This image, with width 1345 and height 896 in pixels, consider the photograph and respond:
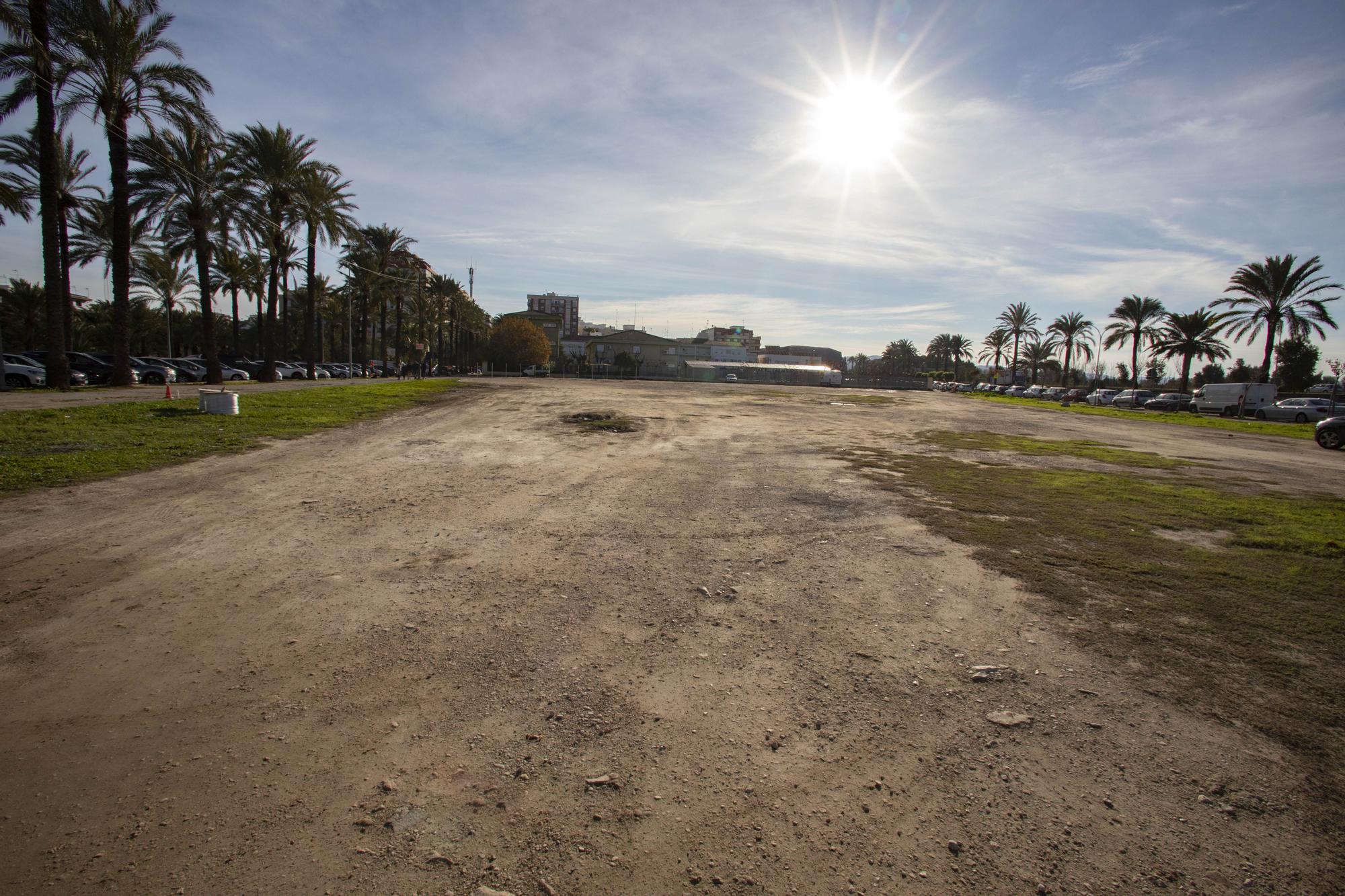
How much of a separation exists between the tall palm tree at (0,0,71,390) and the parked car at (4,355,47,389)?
408 centimetres

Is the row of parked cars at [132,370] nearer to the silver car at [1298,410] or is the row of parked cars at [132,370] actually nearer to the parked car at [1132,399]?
the silver car at [1298,410]

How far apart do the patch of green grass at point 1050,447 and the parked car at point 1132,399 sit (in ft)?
139

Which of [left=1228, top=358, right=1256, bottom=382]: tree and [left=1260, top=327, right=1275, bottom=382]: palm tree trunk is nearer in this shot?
[left=1260, top=327, right=1275, bottom=382]: palm tree trunk

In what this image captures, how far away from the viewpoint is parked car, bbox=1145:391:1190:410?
1905 inches

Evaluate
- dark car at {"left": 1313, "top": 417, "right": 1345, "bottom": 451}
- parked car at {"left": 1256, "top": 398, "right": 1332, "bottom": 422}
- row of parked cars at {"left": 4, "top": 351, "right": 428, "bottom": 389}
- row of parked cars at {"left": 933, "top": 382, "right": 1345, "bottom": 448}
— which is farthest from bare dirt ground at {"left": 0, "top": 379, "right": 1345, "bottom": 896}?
parked car at {"left": 1256, "top": 398, "right": 1332, "bottom": 422}

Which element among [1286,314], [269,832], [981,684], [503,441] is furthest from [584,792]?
[1286,314]

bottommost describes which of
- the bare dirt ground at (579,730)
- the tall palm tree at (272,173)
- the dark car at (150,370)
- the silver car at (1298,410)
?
the bare dirt ground at (579,730)

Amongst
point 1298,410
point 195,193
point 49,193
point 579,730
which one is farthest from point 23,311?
point 1298,410

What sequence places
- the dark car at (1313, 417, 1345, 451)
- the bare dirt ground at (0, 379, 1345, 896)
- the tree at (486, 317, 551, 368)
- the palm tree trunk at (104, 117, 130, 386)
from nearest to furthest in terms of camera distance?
the bare dirt ground at (0, 379, 1345, 896), the dark car at (1313, 417, 1345, 451), the palm tree trunk at (104, 117, 130, 386), the tree at (486, 317, 551, 368)

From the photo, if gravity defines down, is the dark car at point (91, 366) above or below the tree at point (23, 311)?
below

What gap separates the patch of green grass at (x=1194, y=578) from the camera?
12.3ft

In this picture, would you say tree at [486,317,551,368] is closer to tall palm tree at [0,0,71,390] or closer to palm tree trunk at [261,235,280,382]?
palm tree trunk at [261,235,280,382]

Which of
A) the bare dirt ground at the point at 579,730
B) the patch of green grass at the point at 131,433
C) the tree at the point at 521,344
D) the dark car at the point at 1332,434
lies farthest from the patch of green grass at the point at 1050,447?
the tree at the point at 521,344

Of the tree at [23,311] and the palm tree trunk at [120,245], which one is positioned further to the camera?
the tree at [23,311]
